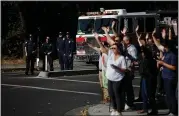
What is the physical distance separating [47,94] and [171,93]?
20.2 ft

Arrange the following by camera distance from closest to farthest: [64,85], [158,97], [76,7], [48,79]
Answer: [158,97] → [64,85] → [48,79] → [76,7]

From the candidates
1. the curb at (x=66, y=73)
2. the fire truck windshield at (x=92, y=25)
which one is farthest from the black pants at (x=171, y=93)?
the fire truck windshield at (x=92, y=25)

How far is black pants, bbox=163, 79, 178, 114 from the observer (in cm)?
905

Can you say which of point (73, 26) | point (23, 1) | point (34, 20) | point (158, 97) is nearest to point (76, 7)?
point (73, 26)

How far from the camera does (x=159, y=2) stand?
34188mm

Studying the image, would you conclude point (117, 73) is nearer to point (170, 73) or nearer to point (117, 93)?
point (117, 93)

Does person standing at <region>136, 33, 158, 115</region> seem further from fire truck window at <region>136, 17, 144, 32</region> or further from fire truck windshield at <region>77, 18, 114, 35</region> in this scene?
fire truck window at <region>136, 17, 144, 32</region>

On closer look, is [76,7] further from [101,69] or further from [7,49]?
[101,69]

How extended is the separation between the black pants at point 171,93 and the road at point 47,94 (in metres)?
3.03

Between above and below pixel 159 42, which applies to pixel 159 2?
above

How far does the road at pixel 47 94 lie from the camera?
38.3 ft

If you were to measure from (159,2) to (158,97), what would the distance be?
23.7 metres

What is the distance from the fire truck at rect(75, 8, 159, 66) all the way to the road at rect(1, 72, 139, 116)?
341cm

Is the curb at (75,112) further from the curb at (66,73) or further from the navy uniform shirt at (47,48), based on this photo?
the navy uniform shirt at (47,48)
